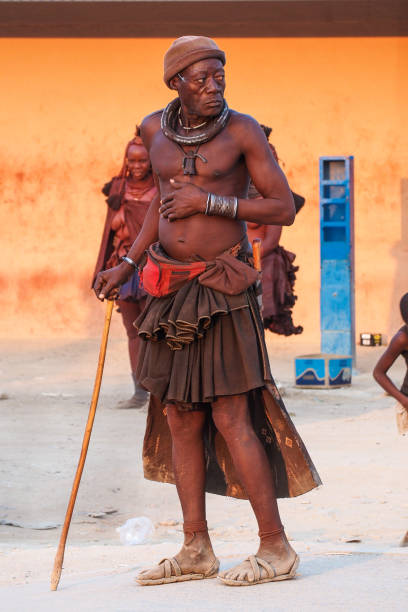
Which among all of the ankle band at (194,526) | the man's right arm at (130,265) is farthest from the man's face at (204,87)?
the ankle band at (194,526)

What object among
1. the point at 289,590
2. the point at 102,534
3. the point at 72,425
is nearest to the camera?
the point at 289,590

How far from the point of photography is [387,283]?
509 inches

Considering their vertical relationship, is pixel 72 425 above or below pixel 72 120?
below

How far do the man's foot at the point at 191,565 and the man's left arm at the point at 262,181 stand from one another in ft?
3.43

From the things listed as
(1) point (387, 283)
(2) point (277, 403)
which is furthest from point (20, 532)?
(1) point (387, 283)

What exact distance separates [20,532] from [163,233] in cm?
220

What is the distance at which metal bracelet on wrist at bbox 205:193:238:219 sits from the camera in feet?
11.5

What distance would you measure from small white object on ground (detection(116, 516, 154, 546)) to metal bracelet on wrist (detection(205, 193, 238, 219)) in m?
2.18

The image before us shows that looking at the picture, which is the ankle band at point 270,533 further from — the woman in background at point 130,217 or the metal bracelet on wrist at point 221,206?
the woman in background at point 130,217

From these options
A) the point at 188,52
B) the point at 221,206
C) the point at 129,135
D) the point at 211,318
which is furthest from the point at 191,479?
the point at 129,135

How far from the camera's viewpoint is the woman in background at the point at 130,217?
8078mm

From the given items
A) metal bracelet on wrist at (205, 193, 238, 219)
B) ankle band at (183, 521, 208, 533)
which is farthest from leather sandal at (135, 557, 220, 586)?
metal bracelet on wrist at (205, 193, 238, 219)

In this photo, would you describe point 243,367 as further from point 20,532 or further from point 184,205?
point 20,532

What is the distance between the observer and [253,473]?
11.4 feet
